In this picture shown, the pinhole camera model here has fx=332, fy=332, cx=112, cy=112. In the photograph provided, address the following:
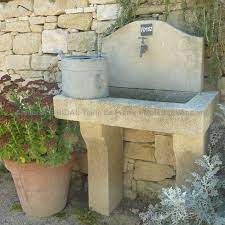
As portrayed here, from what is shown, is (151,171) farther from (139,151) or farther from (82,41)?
(82,41)

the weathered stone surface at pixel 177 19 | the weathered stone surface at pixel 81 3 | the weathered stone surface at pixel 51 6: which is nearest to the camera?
the weathered stone surface at pixel 177 19

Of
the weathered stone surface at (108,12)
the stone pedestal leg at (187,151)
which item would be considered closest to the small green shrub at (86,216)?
the stone pedestal leg at (187,151)

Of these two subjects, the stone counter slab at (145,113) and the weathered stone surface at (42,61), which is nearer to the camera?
the stone counter slab at (145,113)

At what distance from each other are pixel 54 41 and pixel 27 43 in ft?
1.15

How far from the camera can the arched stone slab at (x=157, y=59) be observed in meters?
2.50

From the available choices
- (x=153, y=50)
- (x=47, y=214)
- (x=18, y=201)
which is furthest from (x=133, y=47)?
(x=18, y=201)

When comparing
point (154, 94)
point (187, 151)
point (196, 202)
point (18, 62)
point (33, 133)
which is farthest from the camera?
point (18, 62)

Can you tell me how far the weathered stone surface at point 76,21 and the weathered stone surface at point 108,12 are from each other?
0.37 ft

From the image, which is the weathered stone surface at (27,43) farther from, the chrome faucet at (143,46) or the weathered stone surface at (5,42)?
the chrome faucet at (143,46)

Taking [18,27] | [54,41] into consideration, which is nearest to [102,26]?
[54,41]

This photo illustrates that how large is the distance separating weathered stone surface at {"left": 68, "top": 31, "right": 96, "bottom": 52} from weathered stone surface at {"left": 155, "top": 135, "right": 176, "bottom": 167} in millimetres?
1031

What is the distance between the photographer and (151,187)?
2.98 metres

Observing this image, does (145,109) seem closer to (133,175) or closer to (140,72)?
(140,72)

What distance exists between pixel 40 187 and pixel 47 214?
0.27 m
